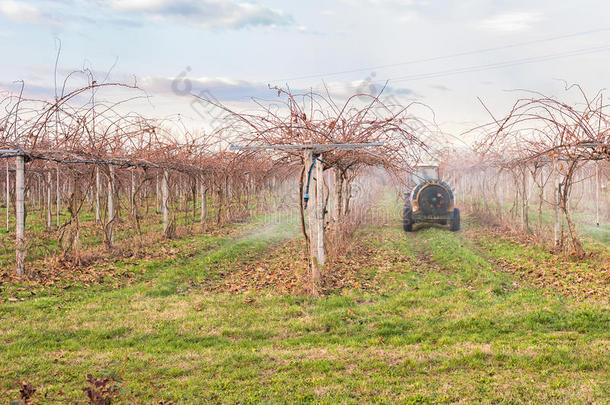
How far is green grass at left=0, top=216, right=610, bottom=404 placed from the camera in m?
4.86

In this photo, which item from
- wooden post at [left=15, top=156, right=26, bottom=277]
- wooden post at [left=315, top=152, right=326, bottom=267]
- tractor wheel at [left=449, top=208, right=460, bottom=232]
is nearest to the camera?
wooden post at [left=315, top=152, right=326, bottom=267]

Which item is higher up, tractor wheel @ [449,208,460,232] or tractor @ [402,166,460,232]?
tractor @ [402,166,460,232]

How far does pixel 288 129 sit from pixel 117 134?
17.7ft

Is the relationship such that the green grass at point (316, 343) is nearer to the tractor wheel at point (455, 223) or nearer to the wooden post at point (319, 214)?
the wooden post at point (319, 214)

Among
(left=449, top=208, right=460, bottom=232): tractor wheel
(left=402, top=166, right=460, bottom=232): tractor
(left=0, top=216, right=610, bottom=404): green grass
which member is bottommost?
(left=0, top=216, right=610, bottom=404): green grass

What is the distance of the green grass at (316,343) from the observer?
4855 mm

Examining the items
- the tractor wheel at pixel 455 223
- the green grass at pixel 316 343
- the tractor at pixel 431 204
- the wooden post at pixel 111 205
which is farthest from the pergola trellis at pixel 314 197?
the tractor wheel at pixel 455 223

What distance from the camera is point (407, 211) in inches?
717

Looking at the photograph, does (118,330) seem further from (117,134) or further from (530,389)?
(117,134)

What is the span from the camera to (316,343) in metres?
6.38

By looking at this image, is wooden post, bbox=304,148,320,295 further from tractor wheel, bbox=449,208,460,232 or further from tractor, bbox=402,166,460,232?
tractor wheel, bbox=449,208,460,232

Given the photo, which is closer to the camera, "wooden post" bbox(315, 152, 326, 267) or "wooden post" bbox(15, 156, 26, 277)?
"wooden post" bbox(315, 152, 326, 267)

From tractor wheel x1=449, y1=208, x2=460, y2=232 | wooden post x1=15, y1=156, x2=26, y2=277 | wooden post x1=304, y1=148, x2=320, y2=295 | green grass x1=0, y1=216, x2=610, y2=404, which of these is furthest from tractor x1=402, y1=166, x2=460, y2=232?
wooden post x1=15, y1=156, x2=26, y2=277

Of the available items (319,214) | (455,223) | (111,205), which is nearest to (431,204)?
(455,223)
